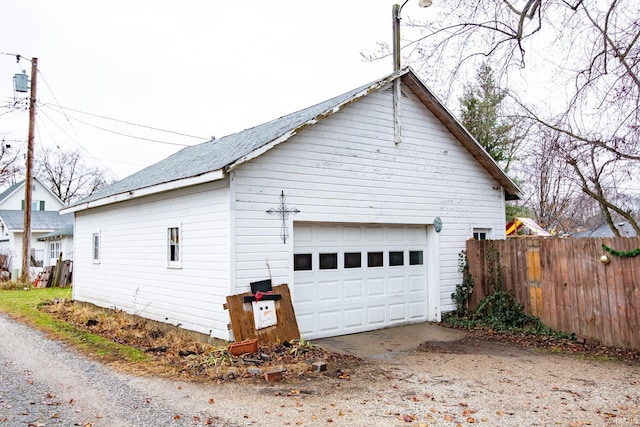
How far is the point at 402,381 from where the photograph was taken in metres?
6.29

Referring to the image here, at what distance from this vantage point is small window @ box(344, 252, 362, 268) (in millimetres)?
9461

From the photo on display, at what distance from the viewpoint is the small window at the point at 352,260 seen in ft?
31.0

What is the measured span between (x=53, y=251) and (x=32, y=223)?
4.35m

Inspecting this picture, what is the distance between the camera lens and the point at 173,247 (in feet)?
30.9

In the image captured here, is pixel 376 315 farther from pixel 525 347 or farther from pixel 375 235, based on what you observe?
pixel 525 347

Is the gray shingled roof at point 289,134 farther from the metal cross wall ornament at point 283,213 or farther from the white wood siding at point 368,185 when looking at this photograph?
the metal cross wall ornament at point 283,213

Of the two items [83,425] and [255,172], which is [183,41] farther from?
[83,425]

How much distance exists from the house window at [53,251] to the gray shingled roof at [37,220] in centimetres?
290

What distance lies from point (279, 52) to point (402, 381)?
10629 mm

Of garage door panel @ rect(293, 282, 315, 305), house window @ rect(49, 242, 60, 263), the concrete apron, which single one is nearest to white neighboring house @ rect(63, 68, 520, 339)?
garage door panel @ rect(293, 282, 315, 305)

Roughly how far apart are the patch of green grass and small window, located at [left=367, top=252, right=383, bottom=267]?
4522 millimetres

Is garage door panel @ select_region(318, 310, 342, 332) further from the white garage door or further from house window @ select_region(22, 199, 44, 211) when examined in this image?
house window @ select_region(22, 199, 44, 211)

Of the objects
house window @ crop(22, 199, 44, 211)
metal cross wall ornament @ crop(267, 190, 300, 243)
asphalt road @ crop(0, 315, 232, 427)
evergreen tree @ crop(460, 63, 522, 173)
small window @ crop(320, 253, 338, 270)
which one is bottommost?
asphalt road @ crop(0, 315, 232, 427)

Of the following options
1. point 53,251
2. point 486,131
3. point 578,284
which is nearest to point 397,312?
point 578,284
